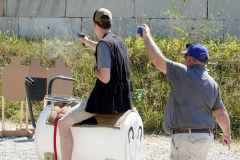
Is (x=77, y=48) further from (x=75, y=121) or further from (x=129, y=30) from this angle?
(x=75, y=121)

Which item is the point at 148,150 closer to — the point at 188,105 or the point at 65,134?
the point at 65,134

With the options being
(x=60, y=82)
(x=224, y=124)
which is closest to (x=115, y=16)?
(x=60, y=82)

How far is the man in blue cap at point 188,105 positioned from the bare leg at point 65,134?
972 millimetres

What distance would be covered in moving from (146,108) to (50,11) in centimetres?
424

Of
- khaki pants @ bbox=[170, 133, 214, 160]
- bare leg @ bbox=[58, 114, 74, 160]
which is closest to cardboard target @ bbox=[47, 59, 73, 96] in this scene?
bare leg @ bbox=[58, 114, 74, 160]

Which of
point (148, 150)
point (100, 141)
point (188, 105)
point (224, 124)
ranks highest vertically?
point (188, 105)

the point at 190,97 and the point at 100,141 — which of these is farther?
the point at 100,141

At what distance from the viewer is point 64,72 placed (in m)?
5.71

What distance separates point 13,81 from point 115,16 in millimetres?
3806

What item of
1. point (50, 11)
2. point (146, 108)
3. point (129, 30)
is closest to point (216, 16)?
point (129, 30)

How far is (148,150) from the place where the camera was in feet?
16.9

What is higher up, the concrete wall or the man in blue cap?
the concrete wall

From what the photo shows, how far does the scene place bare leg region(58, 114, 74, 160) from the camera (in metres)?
3.13

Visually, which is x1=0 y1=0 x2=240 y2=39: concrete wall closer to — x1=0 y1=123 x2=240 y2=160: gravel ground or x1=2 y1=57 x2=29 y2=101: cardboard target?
x1=2 y1=57 x2=29 y2=101: cardboard target
